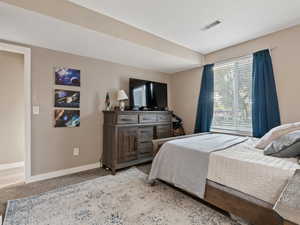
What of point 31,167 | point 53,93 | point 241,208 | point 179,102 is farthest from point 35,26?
point 179,102

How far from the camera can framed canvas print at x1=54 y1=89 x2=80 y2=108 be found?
2.72 m

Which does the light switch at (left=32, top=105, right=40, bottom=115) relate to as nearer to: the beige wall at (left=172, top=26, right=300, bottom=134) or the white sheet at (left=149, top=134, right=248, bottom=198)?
the white sheet at (left=149, top=134, right=248, bottom=198)

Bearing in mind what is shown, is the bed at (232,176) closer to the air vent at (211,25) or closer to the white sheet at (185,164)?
the white sheet at (185,164)

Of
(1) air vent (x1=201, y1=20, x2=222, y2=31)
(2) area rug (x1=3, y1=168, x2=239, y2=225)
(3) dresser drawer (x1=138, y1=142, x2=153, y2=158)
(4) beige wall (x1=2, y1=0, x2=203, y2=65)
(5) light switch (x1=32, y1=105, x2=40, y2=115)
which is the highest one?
(1) air vent (x1=201, y1=20, x2=222, y2=31)

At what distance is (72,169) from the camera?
2.86 m

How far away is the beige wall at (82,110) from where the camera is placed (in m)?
2.55

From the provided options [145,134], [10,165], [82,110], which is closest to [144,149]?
[145,134]

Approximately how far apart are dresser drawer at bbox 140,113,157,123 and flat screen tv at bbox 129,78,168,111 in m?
0.29

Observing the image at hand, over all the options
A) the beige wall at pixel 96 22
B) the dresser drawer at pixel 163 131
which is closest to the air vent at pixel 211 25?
the beige wall at pixel 96 22

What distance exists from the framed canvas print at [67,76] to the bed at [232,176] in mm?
2129

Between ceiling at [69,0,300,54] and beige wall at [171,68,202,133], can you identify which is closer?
ceiling at [69,0,300,54]

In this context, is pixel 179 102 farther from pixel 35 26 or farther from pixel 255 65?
pixel 35 26

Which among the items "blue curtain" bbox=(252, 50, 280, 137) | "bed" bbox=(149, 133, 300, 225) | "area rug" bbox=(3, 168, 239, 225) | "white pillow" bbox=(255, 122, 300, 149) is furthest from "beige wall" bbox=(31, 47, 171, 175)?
"white pillow" bbox=(255, 122, 300, 149)

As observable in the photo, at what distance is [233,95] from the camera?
10.5 feet
